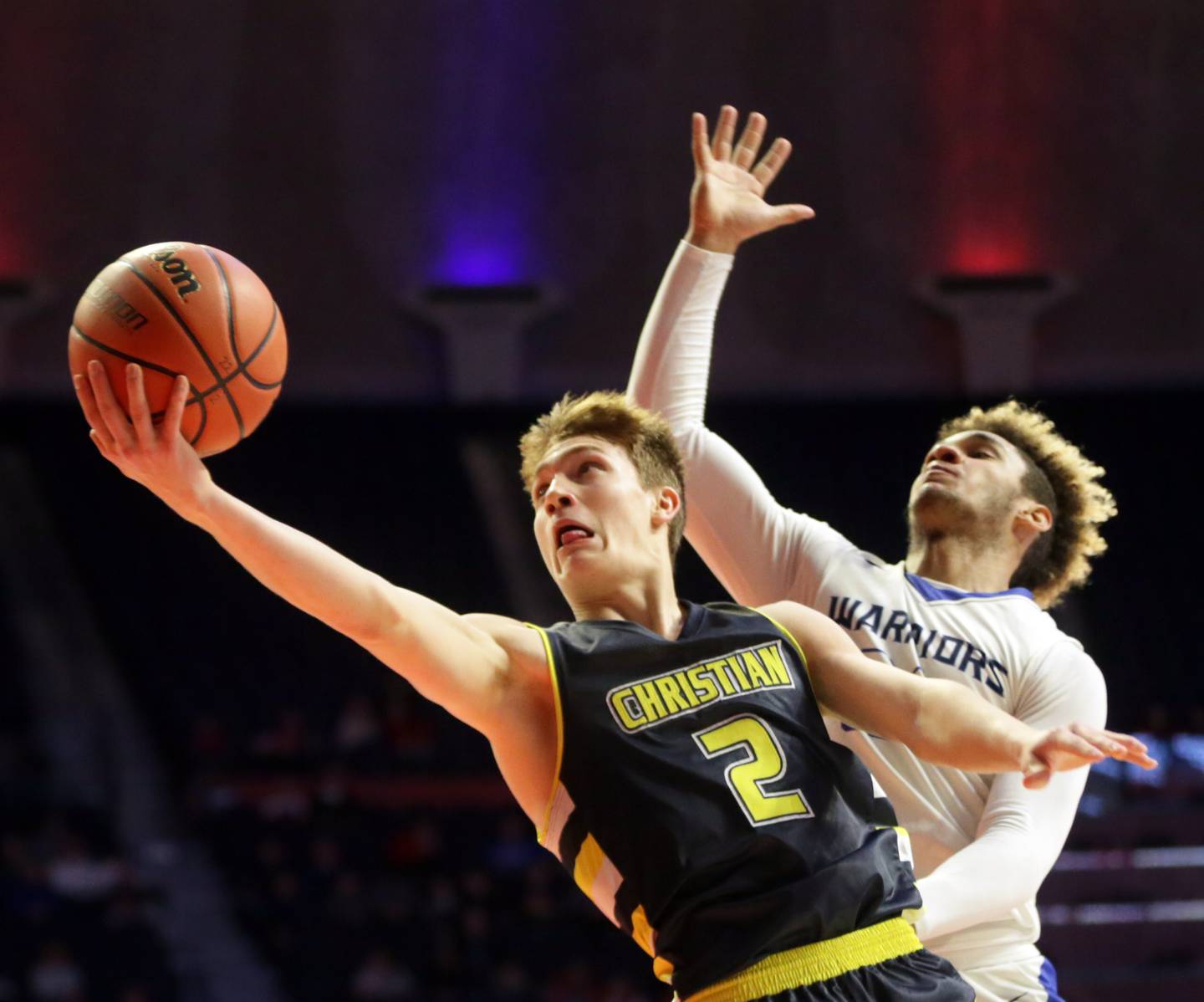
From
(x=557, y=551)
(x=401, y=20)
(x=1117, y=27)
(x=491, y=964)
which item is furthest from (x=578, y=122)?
(x=557, y=551)

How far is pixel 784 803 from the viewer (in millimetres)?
2541

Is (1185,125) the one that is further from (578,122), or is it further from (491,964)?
(491,964)

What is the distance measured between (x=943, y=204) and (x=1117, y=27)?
1.61 m

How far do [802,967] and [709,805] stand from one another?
0.29 meters

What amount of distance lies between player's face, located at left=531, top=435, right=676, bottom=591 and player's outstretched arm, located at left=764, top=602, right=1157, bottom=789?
28cm

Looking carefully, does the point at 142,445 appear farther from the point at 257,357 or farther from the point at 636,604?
the point at 636,604

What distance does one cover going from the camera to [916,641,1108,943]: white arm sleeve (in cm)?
285

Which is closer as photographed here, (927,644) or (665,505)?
(665,505)

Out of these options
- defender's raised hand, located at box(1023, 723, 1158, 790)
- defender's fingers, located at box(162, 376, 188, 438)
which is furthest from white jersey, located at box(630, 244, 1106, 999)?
defender's fingers, located at box(162, 376, 188, 438)

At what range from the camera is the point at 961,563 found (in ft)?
11.7

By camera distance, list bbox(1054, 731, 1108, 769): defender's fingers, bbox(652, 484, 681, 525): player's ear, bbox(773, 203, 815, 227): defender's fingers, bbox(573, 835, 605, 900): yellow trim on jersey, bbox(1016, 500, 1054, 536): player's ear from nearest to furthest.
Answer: bbox(1054, 731, 1108, 769): defender's fingers
bbox(573, 835, 605, 900): yellow trim on jersey
bbox(652, 484, 681, 525): player's ear
bbox(1016, 500, 1054, 536): player's ear
bbox(773, 203, 815, 227): defender's fingers

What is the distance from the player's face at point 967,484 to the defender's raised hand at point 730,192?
26.1 inches

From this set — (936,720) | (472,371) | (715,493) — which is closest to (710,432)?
(715,493)

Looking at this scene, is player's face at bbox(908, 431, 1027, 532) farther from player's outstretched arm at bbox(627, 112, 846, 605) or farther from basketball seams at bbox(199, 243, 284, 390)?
basketball seams at bbox(199, 243, 284, 390)
